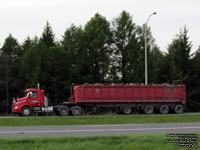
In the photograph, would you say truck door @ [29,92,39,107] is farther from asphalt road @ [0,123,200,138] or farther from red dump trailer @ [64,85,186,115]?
asphalt road @ [0,123,200,138]

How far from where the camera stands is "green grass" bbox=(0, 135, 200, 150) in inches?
423

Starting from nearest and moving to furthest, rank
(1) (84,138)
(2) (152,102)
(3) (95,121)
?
(1) (84,138) → (3) (95,121) → (2) (152,102)

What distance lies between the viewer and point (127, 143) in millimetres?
11523

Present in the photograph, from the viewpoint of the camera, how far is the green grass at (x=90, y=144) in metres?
10.8

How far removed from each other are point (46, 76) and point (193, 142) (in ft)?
134

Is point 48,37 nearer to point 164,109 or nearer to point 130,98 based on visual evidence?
point 130,98

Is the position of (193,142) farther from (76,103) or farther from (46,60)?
(46,60)

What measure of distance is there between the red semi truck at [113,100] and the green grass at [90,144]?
1790 centimetres

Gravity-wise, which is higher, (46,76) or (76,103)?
(46,76)

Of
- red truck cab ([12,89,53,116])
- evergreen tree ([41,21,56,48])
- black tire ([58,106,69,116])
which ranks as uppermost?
evergreen tree ([41,21,56,48])

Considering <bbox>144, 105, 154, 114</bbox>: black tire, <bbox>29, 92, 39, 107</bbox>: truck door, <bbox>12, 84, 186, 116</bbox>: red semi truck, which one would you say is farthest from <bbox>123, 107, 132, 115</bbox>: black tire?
<bbox>29, 92, 39, 107</bbox>: truck door

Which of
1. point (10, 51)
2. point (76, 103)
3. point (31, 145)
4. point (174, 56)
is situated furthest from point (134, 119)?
point (10, 51)

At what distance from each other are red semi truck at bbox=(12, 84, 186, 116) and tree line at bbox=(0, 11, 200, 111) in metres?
14.3

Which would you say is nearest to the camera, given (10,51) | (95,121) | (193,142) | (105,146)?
(193,142)
